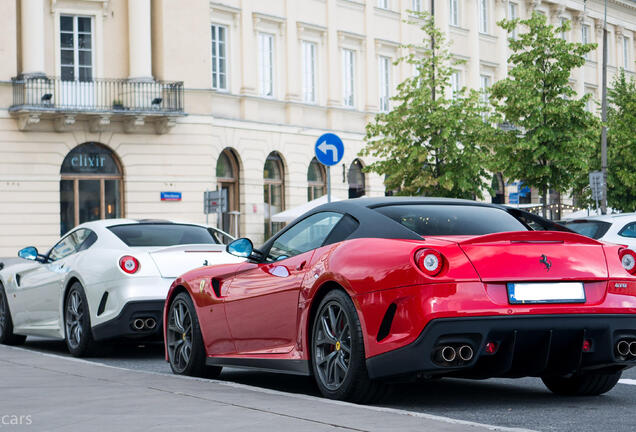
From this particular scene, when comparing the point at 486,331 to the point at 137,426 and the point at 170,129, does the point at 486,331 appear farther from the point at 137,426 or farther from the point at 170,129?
the point at 170,129

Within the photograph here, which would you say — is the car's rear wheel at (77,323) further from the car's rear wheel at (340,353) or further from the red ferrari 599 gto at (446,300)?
the car's rear wheel at (340,353)

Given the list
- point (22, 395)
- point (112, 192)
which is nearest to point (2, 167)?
point (112, 192)

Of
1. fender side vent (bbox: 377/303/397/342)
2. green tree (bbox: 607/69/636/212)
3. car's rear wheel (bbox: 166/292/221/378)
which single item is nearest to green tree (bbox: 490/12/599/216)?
green tree (bbox: 607/69/636/212)

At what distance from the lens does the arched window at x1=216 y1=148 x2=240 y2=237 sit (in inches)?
1639

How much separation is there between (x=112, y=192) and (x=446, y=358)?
32.5 metres

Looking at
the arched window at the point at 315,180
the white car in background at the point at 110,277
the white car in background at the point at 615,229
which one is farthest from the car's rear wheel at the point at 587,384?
the arched window at the point at 315,180

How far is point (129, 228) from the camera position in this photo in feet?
42.0

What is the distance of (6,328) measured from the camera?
14.5 m

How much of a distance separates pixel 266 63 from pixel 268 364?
3543 cm

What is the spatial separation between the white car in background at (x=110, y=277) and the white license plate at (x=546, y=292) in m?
5.22

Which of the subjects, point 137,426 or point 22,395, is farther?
point 22,395

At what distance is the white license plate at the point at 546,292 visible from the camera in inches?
279

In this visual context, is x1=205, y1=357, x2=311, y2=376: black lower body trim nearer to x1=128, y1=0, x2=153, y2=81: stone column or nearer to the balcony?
the balcony

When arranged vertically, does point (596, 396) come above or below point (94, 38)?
below
